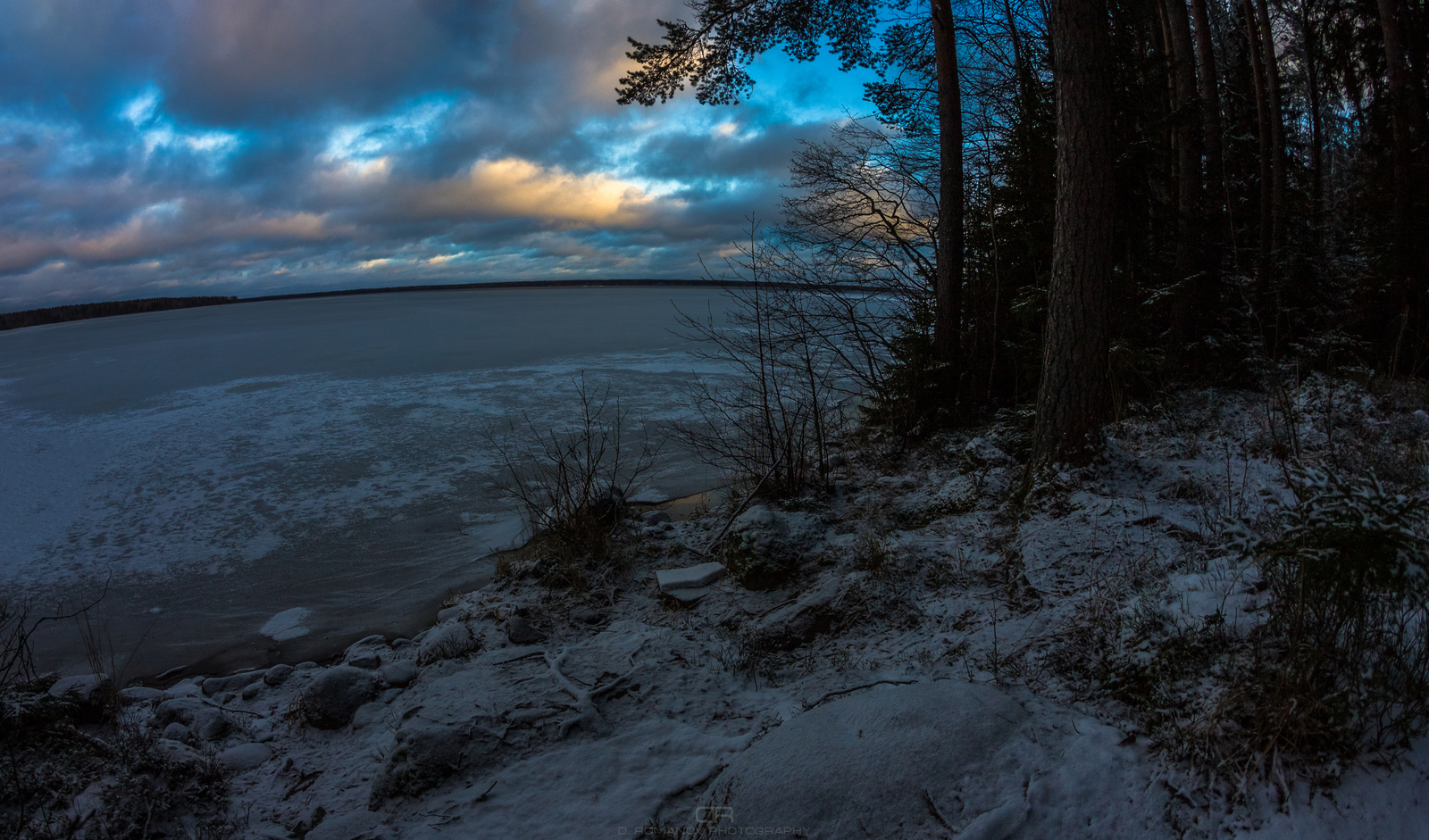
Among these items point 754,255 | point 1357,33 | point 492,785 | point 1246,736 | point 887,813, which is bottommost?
point 492,785

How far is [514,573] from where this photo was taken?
255 inches

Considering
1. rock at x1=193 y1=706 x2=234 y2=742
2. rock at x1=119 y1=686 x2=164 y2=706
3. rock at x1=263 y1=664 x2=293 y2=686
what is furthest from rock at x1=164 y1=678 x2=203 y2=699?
rock at x1=193 y1=706 x2=234 y2=742

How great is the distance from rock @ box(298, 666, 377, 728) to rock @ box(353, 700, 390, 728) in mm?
55

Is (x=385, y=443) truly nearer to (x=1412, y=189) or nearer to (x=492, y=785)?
(x=492, y=785)

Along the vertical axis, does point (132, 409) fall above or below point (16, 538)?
above

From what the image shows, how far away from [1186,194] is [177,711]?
1242 centimetres

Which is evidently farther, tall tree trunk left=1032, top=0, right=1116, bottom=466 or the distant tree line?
the distant tree line

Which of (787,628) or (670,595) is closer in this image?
(787,628)

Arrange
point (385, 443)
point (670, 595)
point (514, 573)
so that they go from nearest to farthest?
point (670, 595), point (514, 573), point (385, 443)

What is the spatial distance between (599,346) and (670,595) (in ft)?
62.4

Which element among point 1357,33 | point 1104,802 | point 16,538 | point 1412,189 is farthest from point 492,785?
point 1357,33

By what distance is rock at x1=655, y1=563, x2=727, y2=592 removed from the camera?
5684 mm

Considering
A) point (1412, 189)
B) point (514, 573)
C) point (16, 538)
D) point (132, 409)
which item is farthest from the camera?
point (132, 409)

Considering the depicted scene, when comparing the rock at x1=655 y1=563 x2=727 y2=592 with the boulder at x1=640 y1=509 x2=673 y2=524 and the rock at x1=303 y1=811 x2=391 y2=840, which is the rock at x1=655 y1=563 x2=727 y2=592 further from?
the rock at x1=303 y1=811 x2=391 y2=840
